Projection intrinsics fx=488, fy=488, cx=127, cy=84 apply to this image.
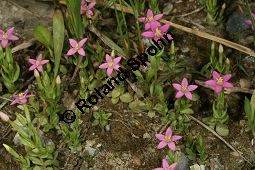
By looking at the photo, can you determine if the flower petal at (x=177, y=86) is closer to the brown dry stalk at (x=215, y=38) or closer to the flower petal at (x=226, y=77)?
the flower petal at (x=226, y=77)

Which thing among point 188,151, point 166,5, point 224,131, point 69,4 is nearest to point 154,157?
point 188,151

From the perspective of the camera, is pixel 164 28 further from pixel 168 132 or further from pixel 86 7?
pixel 168 132

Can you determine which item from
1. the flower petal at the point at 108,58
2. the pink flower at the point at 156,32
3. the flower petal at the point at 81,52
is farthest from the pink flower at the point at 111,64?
the pink flower at the point at 156,32

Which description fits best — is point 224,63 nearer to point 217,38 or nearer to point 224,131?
point 217,38

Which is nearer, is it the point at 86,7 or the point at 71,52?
the point at 71,52

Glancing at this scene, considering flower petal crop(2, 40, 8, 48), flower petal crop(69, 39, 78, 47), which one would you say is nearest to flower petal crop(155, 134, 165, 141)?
flower petal crop(69, 39, 78, 47)

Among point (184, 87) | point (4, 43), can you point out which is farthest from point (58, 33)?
point (184, 87)
